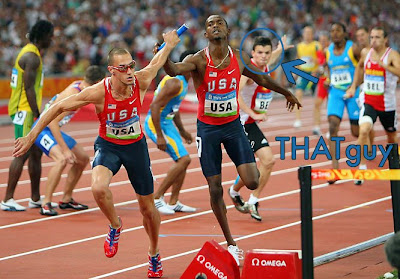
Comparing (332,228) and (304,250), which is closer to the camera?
(304,250)

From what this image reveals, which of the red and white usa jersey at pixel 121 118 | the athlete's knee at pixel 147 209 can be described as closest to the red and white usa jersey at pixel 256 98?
the red and white usa jersey at pixel 121 118

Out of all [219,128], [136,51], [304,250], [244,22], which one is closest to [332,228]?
[219,128]

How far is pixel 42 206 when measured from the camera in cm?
1127

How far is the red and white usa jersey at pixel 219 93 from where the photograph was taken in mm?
8648

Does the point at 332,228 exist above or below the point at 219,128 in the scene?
below

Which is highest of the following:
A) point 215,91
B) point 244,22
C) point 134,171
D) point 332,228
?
point 244,22

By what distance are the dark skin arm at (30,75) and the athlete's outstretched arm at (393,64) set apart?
15.7ft

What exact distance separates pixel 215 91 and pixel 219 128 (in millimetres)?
386

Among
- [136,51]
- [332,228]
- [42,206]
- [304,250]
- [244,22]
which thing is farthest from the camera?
[244,22]

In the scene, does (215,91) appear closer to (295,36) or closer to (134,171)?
(134,171)

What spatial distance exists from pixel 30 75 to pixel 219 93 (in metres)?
3.69

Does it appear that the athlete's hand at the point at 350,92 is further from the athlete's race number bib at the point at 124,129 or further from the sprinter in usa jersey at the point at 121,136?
the athlete's race number bib at the point at 124,129

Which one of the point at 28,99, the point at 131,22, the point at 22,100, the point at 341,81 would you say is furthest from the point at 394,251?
the point at 131,22

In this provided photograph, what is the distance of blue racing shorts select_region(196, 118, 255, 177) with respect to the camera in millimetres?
8773
